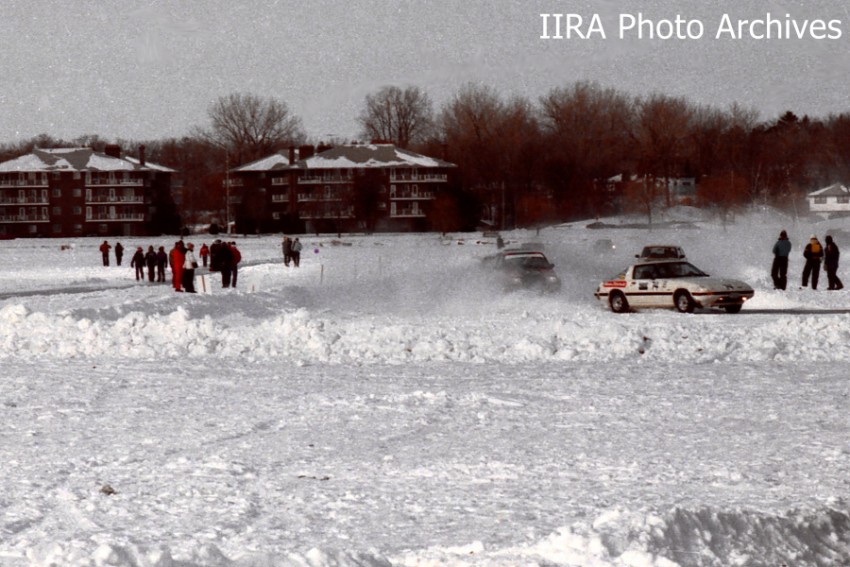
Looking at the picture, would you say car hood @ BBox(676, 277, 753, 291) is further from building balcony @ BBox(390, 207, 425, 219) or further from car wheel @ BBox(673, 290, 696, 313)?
building balcony @ BBox(390, 207, 425, 219)

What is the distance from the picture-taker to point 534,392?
1523 centimetres

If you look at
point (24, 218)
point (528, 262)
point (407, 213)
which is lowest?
point (528, 262)

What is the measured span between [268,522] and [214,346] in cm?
1182

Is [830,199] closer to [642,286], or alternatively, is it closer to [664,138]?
[664,138]

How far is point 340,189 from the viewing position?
128750 mm

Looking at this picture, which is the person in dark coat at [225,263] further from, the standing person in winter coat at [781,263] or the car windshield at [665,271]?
the standing person in winter coat at [781,263]

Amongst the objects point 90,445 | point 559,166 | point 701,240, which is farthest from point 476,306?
point 559,166

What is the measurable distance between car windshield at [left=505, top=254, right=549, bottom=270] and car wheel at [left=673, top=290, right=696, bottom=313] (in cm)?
605

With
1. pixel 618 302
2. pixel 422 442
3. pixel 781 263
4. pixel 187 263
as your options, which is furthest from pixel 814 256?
pixel 422 442

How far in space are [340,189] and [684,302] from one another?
102m

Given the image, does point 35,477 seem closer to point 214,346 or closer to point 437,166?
point 214,346

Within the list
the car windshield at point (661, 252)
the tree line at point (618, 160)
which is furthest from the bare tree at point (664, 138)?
the car windshield at point (661, 252)

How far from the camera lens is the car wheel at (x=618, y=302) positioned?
3016cm

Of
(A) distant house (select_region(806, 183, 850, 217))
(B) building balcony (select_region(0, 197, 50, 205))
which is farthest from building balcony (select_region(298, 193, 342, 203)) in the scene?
(A) distant house (select_region(806, 183, 850, 217))
